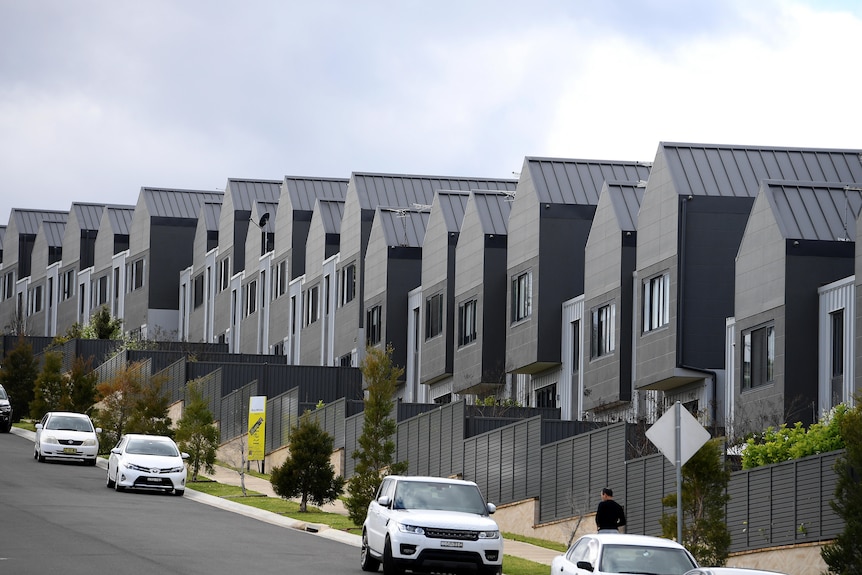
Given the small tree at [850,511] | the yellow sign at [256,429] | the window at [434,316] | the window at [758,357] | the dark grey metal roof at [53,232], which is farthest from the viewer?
the dark grey metal roof at [53,232]

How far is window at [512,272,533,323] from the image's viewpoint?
47375 millimetres

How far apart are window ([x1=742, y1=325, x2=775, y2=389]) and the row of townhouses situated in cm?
6

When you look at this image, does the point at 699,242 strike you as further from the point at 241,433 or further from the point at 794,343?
the point at 241,433

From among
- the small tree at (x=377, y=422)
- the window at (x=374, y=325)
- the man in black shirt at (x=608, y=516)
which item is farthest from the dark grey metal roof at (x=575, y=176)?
the man in black shirt at (x=608, y=516)

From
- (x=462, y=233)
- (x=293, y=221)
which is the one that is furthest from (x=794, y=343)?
(x=293, y=221)

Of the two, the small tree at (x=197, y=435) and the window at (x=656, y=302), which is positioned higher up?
the window at (x=656, y=302)

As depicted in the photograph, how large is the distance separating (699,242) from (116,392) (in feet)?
72.0

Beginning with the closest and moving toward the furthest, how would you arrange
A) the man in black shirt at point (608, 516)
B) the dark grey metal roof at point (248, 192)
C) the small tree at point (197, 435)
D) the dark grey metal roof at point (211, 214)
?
the man in black shirt at point (608, 516), the small tree at point (197, 435), the dark grey metal roof at point (248, 192), the dark grey metal roof at point (211, 214)

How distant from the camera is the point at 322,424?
157 ft

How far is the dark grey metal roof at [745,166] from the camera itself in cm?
3941

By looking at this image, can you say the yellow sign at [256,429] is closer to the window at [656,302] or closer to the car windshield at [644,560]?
the window at [656,302]

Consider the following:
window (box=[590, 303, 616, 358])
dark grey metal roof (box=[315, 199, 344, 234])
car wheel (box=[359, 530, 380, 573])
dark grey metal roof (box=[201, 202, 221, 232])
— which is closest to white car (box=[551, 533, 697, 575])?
car wheel (box=[359, 530, 380, 573])

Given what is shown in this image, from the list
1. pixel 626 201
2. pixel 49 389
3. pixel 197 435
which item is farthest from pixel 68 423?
pixel 626 201

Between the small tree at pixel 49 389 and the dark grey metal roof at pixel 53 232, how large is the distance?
46.7 m
